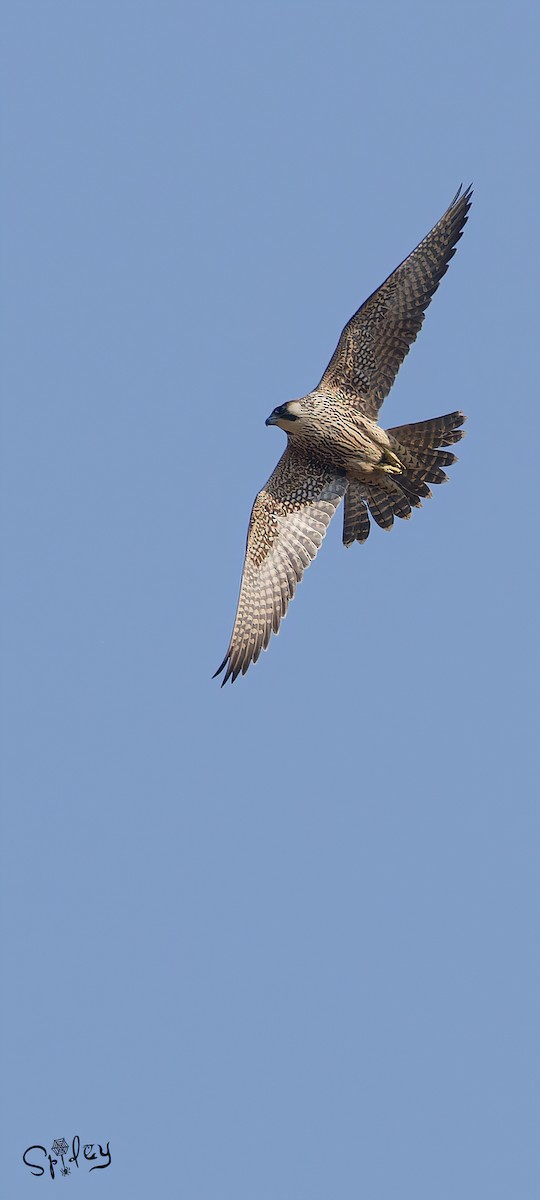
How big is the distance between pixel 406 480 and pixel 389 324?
1.27 metres

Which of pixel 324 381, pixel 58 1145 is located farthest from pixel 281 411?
pixel 58 1145

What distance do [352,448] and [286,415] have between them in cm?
59

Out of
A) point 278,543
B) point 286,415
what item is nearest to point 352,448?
point 286,415

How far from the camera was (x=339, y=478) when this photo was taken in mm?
16078

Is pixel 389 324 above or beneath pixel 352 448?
above

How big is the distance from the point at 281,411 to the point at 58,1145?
5.85 m

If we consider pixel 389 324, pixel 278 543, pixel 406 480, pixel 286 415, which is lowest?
pixel 278 543

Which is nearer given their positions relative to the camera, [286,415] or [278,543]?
[286,415]

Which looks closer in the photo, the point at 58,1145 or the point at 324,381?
the point at 58,1145

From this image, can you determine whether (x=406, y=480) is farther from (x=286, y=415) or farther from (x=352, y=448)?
(x=286, y=415)

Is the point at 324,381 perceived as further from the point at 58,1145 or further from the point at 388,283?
the point at 58,1145

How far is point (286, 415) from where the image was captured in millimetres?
15562

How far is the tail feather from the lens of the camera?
622 inches

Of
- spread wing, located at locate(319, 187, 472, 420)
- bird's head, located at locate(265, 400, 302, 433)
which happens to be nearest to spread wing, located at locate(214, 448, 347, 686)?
bird's head, located at locate(265, 400, 302, 433)
